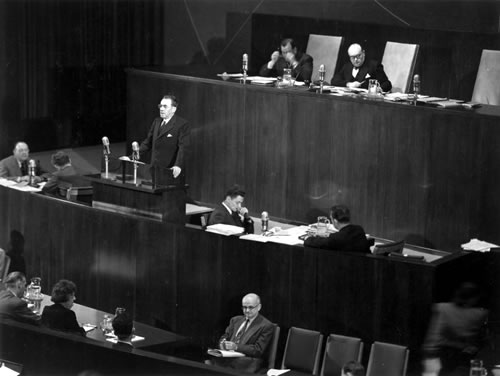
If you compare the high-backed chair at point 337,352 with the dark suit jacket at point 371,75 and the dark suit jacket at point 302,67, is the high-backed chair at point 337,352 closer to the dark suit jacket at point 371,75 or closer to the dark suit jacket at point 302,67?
the dark suit jacket at point 371,75

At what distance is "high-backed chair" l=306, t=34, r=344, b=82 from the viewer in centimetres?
1137

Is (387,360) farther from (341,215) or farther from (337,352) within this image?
(341,215)

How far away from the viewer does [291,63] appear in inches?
434

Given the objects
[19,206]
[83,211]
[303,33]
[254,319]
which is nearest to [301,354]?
[254,319]

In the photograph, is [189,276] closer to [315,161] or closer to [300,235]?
[300,235]

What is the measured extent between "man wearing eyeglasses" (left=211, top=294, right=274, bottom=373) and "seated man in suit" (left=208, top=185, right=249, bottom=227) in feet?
3.72

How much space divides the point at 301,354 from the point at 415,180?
261cm

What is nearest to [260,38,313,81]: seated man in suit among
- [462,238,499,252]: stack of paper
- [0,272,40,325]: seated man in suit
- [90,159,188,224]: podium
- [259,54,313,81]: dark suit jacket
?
[259,54,313,81]: dark suit jacket

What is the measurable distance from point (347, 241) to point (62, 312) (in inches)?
76.4

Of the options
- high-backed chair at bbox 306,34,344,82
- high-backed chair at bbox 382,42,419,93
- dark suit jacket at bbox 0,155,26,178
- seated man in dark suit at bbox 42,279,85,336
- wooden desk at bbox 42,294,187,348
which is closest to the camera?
wooden desk at bbox 42,294,187,348

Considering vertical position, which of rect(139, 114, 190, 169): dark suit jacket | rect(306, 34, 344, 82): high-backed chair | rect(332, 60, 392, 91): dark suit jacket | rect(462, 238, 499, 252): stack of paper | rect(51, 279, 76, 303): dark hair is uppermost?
rect(306, 34, 344, 82): high-backed chair

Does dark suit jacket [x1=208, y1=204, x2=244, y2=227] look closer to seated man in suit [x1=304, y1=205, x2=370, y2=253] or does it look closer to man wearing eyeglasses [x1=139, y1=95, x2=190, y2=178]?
seated man in suit [x1=304, y1=205, x2=370, y2=253]

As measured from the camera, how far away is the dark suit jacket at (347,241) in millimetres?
7539

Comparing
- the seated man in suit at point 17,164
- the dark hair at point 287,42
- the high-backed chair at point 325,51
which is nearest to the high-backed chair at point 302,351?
the seated man in suit at point 17,164
